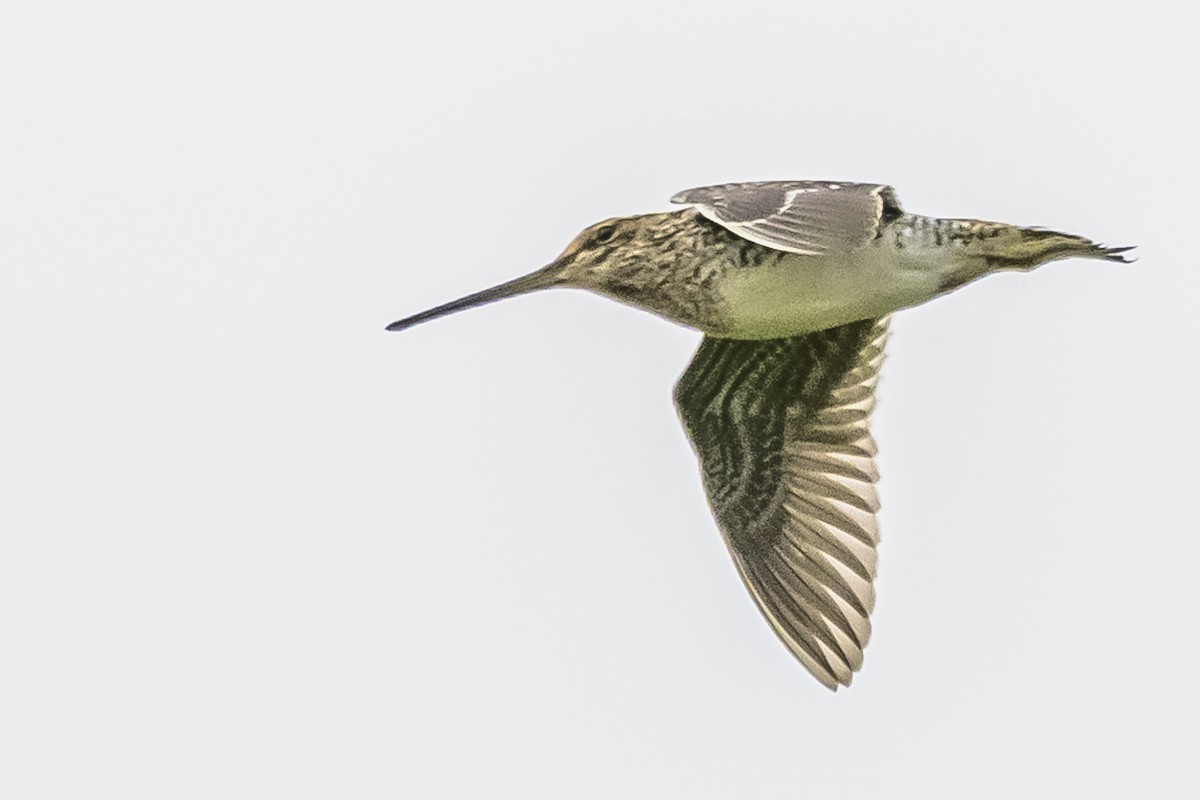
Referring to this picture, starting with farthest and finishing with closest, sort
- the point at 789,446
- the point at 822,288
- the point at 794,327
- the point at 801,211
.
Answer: the point at 789,446 < the point at 794,327 < the point at 822,288 < the point at 801,211

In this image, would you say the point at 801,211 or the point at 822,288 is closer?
the point at 801,211

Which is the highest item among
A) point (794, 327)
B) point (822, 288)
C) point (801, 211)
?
point (801, 211)

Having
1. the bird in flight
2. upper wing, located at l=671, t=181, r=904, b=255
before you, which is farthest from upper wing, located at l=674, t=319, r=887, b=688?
upper wing, located at l=671, t=181, r=904, b=255

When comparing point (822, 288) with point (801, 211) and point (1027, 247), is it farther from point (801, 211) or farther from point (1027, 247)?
point (1027, 247)

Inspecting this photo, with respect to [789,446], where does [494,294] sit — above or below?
above

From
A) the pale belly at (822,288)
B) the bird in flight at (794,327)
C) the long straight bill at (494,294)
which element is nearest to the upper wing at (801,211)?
the bird in flight at (794,327)

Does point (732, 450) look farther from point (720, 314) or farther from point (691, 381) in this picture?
point (720, 314)

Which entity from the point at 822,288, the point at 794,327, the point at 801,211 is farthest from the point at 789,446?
the point at 801,211
